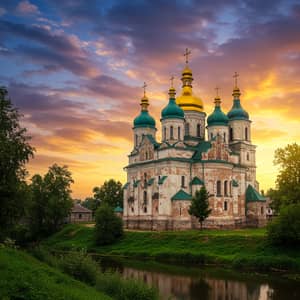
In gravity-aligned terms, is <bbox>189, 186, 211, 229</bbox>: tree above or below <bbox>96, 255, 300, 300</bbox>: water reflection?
above

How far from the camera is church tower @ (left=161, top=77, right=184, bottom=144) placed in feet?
198

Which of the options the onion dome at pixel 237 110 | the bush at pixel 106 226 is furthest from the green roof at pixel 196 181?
the onion dome at pixel 237 110

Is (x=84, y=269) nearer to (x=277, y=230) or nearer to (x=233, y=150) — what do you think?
(x=277, y=230)

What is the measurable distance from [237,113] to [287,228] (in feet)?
113

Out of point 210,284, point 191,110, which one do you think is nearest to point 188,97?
point 191,110

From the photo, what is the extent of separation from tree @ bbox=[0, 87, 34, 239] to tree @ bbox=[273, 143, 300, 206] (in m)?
27.8

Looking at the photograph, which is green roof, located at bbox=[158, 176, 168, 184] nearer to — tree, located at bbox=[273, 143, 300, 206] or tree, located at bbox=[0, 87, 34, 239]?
tree, located at bbox=[273, 143, 300, 206]

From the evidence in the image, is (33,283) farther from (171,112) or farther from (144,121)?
(144,121)

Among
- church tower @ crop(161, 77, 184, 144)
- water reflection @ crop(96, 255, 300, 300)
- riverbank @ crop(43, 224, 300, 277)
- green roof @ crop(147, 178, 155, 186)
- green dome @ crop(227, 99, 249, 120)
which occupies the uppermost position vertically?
green dome @ crop(227, 99, 249, 120)

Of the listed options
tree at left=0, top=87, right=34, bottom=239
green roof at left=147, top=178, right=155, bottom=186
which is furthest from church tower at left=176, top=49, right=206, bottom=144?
tree at left=0, top=87, right=34, bottom=239

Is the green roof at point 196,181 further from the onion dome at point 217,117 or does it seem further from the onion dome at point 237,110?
the onion dome at point 237,110

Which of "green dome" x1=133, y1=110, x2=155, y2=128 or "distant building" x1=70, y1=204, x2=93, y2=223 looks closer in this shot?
"green dome" x1=133, y1=110, x2=155, y2=128

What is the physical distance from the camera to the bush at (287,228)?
3822 cm

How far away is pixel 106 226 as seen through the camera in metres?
53.9
